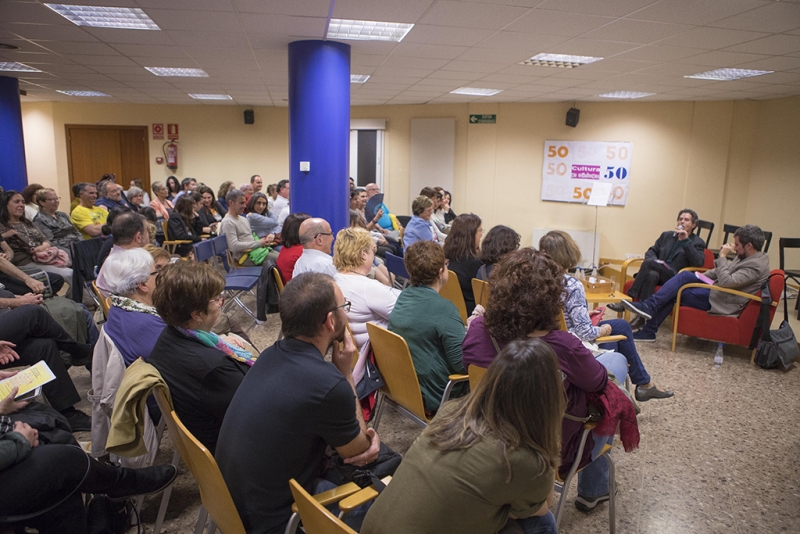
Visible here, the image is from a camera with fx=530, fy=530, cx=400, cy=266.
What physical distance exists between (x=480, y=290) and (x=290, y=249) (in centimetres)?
170

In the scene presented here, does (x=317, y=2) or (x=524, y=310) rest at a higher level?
(x=317, y=2)

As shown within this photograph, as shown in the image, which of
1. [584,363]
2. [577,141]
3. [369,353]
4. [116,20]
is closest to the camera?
[584,363]

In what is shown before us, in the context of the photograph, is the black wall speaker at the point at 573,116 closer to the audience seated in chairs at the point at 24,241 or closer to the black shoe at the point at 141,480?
the audience seated in chairs at the point at 24,241

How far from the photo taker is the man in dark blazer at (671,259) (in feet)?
19.5

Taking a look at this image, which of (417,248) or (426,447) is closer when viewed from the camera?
(426,447)

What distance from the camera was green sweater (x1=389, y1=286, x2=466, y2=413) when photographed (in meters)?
2.63

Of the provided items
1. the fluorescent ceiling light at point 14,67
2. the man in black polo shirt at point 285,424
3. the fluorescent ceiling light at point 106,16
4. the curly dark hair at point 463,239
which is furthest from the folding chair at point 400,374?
the fluorescent ceiling light at point 14,67

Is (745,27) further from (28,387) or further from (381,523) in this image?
(28,387)

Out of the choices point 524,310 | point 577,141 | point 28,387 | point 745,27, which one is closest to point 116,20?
point 28,387

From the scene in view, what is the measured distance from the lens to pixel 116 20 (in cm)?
487

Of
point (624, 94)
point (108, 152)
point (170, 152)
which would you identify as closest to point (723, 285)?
point (624, 94)

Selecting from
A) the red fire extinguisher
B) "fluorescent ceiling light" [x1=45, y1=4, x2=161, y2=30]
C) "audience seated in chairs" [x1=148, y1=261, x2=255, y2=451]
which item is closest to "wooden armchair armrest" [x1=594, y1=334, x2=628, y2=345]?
"audience seated in chairs" [x1=148, y1=261, x2=255, y2=451]

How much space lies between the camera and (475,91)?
8.68 m

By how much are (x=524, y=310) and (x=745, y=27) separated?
387cm
